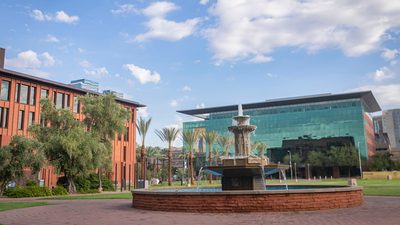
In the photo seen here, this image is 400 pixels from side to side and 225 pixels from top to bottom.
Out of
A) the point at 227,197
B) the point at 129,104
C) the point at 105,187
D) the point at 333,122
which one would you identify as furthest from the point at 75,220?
the point at 333,122

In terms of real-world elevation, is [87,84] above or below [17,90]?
above

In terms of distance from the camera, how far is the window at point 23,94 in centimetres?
5438

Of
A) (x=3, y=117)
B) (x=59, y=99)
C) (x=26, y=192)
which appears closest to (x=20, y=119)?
(x=3, y=117)

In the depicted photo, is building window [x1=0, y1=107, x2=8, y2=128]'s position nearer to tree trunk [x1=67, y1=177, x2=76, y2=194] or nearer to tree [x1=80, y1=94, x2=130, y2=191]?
tree [x1=80, y1=94, x2=130, y2=191]

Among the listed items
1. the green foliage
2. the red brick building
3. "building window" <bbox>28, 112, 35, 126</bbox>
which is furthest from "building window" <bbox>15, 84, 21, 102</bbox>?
the green foliage

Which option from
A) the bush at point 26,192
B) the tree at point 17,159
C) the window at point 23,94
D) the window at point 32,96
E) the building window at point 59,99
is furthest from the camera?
the building window at point 59,99

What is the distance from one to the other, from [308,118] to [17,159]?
8691 cm

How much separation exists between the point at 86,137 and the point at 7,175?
8284mm

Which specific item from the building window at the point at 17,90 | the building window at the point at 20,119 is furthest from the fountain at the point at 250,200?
the building window at the point at 17,90

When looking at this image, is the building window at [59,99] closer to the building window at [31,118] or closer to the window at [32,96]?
the window at [32,96]

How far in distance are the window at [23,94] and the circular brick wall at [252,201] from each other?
146 ft

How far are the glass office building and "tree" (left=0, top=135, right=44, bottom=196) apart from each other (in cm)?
7273

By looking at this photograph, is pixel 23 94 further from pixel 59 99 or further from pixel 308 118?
pixel 308 118

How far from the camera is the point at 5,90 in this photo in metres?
52.5
